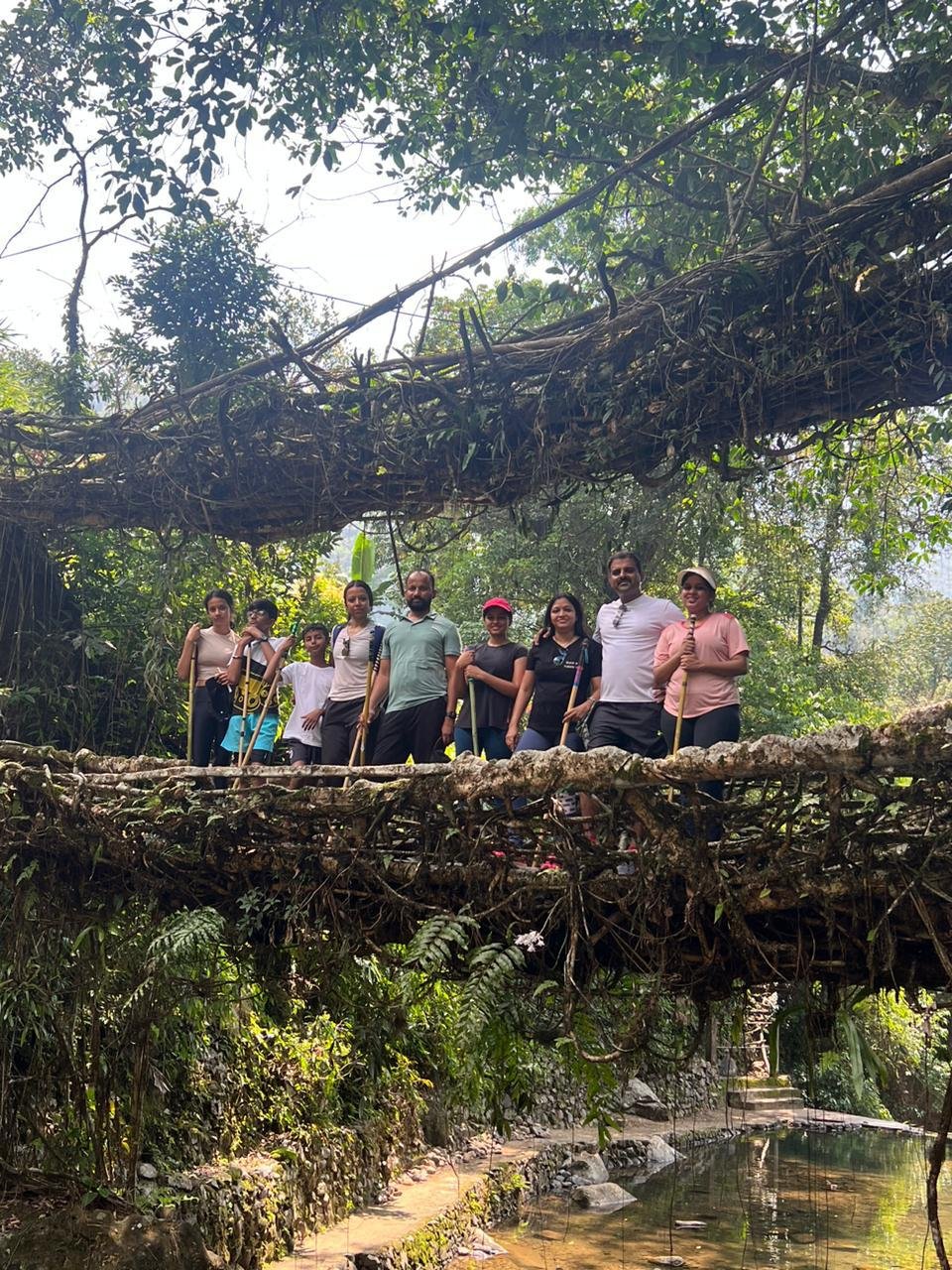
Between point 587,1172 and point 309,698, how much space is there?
8.83 metres

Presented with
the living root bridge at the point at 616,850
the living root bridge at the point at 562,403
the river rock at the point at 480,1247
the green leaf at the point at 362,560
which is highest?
the living root bridge at the point at 562,403

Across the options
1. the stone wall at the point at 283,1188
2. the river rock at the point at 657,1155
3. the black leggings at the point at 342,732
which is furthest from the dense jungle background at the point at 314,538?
the river rock at the point at 657,1155

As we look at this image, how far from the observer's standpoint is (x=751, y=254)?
6332 mm

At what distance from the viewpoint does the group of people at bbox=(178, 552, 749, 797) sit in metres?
5.91

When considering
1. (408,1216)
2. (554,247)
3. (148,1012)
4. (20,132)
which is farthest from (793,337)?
(554,247)

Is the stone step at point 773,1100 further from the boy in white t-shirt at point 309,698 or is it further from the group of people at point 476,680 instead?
the group of people at point 476,680

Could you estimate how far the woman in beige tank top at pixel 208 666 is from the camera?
803 cm

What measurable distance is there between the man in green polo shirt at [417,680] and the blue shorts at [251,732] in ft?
3.56

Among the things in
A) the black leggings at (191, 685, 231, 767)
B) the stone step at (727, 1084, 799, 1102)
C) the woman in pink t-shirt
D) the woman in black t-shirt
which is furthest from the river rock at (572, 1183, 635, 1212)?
the woman in pink t-shirt

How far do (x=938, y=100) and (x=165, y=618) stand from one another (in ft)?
22.7

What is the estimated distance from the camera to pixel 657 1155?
53.0 feet

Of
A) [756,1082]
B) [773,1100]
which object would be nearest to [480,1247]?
[756,1082]

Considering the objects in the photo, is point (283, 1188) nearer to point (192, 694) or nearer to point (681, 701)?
point (192, 694)

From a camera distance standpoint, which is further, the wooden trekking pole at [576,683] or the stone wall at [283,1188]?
the stone wall at [283,1188]
